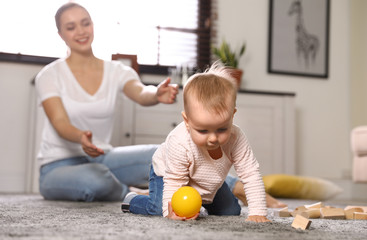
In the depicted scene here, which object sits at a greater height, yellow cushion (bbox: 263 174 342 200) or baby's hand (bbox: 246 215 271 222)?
baby's hand (bbox: 246 215 271 222)

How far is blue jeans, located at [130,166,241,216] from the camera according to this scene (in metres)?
1.22

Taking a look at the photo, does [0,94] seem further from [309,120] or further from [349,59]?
[349,59]

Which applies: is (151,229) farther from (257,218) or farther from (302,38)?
(302,38)

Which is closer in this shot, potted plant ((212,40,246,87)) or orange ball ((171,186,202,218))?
orange ball ((171,186,202,218))

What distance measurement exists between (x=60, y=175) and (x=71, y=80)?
1.26 feet

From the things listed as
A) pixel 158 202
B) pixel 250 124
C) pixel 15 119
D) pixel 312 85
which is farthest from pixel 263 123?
pixel 158 202

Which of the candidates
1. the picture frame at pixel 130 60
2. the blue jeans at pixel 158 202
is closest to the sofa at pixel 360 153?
the picture frame at pixel 130 60

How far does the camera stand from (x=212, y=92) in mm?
1023

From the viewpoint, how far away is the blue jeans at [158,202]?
1.22 meters

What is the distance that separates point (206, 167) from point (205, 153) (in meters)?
0.04

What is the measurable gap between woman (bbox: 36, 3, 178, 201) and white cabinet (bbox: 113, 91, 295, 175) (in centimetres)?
71

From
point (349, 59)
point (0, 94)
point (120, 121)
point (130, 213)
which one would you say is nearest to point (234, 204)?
point (130, 213)

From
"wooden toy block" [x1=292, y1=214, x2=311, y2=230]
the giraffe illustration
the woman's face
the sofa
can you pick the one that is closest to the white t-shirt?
the woman's face

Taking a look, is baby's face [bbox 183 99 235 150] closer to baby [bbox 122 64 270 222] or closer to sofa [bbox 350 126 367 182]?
baby [bbox 122 64 270 222]
